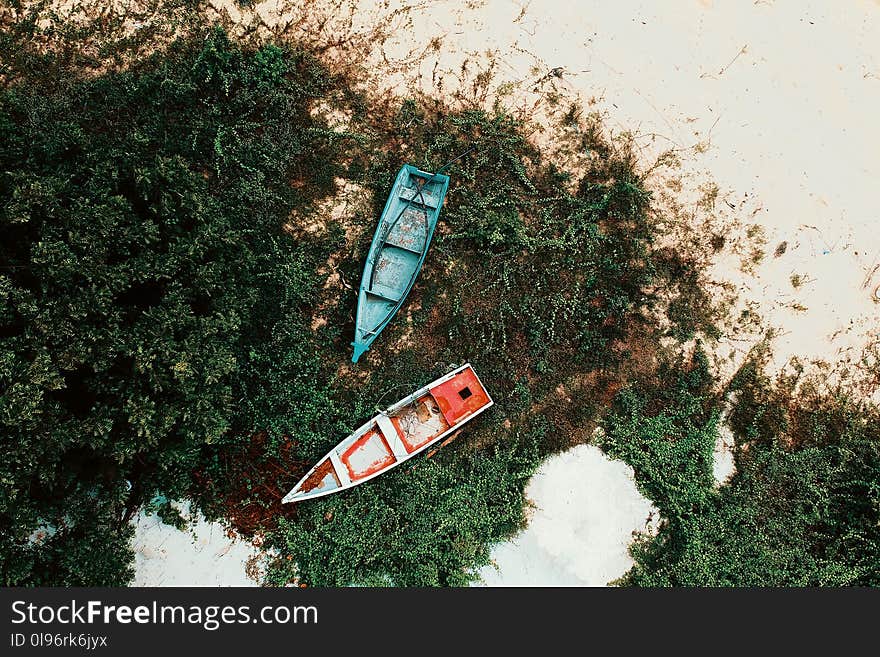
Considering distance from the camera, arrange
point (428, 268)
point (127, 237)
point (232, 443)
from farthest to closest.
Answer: point (428, 268) → point (232, 443) → point (127, 237)

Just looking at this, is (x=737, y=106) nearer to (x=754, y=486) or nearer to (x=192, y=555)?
(x=754, y=486)

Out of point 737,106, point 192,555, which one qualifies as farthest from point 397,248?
point 737,106

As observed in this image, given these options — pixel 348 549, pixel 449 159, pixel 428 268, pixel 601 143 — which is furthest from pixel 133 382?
pixel 601 143

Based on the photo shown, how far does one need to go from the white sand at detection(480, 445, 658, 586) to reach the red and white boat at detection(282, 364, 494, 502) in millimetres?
2081

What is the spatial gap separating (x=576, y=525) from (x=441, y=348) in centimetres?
434

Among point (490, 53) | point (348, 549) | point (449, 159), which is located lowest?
point (348, 549)

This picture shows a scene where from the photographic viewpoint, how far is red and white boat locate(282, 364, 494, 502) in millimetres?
10203

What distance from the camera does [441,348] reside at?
10.9m

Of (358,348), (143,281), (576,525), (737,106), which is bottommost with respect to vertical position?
(576,525)

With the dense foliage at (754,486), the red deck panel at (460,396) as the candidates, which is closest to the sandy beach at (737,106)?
the dense foliage at (754,486)

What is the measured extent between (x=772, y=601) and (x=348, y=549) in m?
8.01

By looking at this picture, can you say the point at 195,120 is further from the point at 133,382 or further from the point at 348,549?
the point at 348,549

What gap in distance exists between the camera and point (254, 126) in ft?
35.3

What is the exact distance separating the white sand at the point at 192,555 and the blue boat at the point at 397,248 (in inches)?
164
